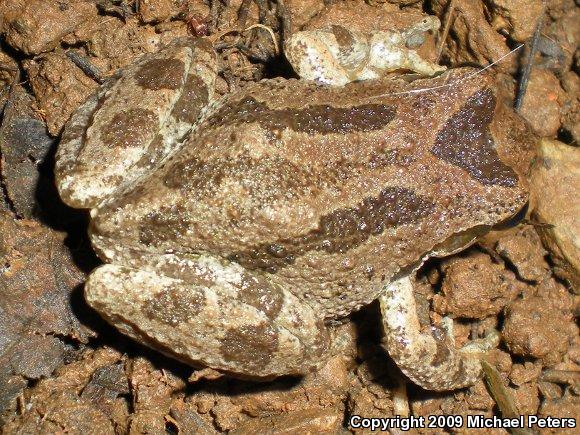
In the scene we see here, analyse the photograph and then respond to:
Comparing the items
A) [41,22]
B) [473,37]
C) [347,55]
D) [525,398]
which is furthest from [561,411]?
[41,22]

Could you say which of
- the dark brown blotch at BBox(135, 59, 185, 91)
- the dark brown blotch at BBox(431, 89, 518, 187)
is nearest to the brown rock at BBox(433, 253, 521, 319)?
the dark brown blotch at BBox(431, 89, 518, 187)

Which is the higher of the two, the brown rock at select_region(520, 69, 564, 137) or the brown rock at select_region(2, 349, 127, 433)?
the brown rock at select_region(2, 349, 127, 433)

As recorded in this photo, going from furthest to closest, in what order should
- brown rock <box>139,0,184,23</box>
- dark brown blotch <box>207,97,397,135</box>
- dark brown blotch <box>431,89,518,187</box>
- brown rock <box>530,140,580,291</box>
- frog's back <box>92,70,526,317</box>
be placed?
brown rock <box>530,140,580,291</box>
brown rock <box>139,0,184,23</box>
dark brown blotch <box>431,89,518,187</box>
dark brown blotch <box>207,97,397,135</box>
frog's back <box>92,70,526,317</box>

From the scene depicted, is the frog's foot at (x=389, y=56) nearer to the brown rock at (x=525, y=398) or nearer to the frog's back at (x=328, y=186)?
the frog's back at (x=328, y=186)

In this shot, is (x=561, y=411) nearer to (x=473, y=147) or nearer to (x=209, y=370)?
(x=473, y=147)

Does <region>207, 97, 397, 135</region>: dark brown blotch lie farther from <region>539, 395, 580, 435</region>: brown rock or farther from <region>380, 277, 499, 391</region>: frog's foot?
<region>539, 395, 580, 435</region>: brown rock

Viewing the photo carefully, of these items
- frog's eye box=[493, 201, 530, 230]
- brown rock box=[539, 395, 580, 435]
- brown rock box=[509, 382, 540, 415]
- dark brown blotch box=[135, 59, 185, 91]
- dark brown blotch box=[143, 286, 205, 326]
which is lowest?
brown rock box=[539, 395, 580, 435]

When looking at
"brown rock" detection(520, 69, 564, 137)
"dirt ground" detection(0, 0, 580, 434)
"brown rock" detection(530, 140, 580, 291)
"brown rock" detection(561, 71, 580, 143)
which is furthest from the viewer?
"brown rock" detection(561, 71, 580, 143)
